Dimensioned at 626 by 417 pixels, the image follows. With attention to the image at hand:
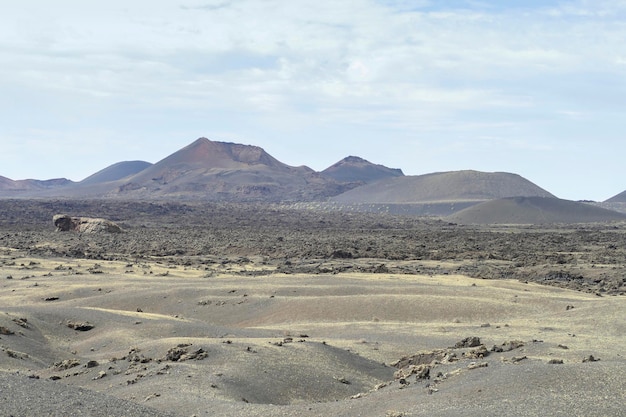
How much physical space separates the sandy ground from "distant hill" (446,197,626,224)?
268ft

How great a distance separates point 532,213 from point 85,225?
239ft

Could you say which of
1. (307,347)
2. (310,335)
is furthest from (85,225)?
(307,347)

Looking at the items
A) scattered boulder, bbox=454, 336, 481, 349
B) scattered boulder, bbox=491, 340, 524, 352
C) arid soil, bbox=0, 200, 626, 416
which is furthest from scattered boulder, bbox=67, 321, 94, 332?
scattered boulder, bbox=491, 340, 524, 352

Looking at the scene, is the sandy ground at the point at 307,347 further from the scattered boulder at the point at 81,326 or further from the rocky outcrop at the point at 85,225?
the rocky outcrop at the point at 85,225

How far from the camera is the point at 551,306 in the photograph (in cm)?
2702

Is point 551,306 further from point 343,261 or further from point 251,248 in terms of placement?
point 251,248

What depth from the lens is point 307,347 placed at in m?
18.7

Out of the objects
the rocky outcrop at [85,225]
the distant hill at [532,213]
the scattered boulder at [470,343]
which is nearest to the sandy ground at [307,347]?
the scattered boulder at [470,343]

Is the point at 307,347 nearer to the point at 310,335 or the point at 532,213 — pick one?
the point at 310,335

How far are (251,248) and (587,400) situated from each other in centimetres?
4376

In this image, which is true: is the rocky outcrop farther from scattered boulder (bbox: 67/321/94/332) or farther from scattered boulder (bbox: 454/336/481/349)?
scattered boulder (bbox: 454/336/481/349)

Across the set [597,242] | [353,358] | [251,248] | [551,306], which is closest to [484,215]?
[597,242]

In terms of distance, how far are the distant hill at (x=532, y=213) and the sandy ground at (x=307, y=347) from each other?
81.8 m

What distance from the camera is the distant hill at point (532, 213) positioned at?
11575 cm
